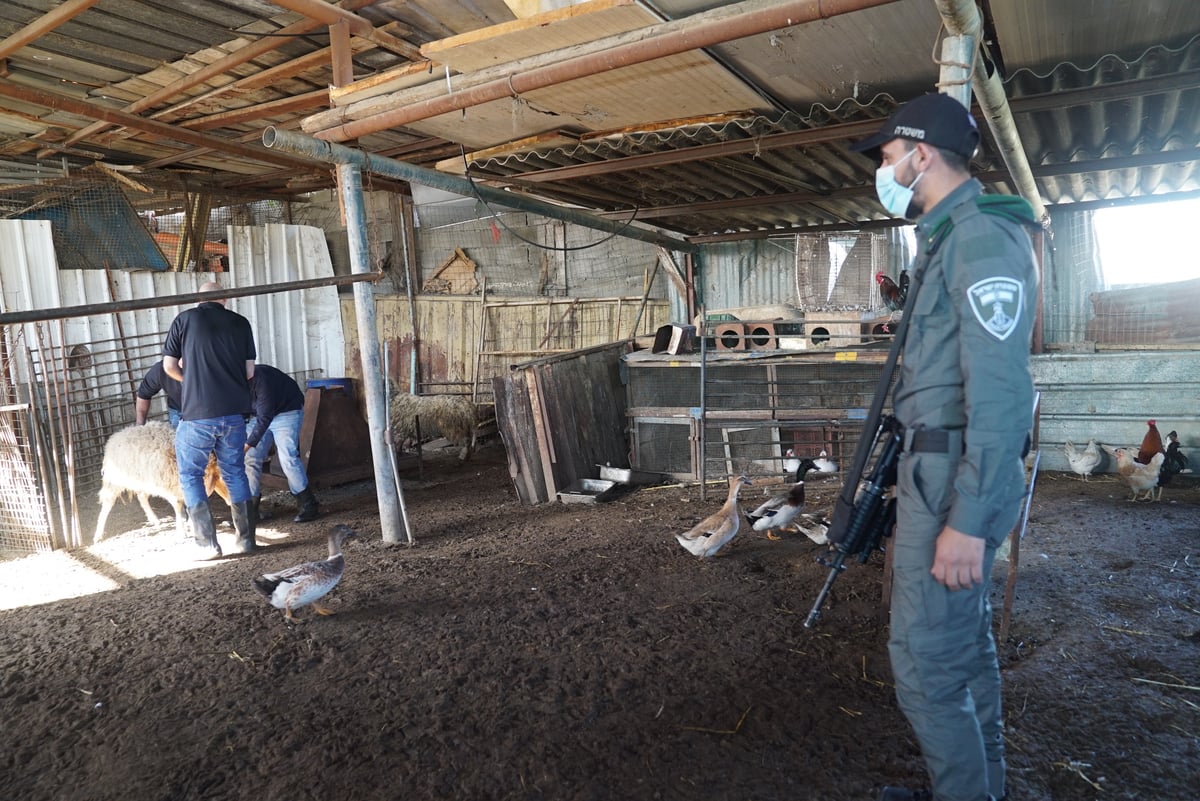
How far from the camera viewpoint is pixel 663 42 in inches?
159

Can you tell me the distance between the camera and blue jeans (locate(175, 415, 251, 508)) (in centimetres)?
586

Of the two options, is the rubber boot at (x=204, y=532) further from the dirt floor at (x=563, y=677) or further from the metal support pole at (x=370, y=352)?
the metal support pole at (x=370, y=352)

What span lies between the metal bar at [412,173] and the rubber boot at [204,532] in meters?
3.01

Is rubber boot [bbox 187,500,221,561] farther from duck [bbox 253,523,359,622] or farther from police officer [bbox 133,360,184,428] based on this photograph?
duck [bbox 253,523,359,622]

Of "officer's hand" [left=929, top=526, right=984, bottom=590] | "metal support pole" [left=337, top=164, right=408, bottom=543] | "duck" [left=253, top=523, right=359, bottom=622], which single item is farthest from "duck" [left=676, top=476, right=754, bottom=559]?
"officer's hand" [left=929, top=526, right=984, bottom=590]

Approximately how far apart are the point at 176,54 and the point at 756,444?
7032 millimetres

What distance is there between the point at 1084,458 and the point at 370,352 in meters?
7.78

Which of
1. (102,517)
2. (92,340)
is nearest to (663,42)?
(102,517)

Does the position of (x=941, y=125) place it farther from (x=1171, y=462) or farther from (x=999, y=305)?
(x=1171, y=462)

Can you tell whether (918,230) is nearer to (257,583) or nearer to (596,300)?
(257,583)

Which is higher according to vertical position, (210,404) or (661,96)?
(661,96)

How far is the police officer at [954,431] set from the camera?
2086mm

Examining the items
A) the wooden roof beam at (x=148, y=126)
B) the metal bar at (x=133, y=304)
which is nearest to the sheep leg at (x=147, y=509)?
the metal bar at (x=133, y=304)

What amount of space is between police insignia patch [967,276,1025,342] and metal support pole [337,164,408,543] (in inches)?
185
